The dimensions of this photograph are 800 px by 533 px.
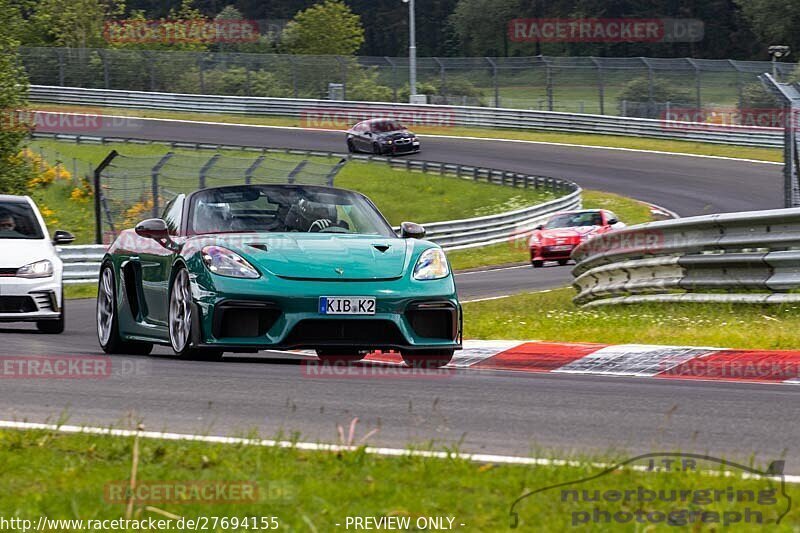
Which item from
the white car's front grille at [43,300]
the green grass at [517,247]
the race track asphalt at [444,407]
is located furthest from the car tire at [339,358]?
the green grass at [517,247]

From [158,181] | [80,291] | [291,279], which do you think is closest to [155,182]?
[158,181]

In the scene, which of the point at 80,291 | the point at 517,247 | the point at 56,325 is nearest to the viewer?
the point at 56,325

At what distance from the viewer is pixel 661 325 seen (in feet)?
37.6

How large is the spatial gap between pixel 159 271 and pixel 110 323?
1220 mm

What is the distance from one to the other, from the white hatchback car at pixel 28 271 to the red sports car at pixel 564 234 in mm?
13978

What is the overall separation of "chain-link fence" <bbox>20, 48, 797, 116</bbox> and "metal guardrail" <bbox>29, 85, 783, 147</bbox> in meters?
0.87

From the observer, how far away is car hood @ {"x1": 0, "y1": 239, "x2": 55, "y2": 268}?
13773 mm

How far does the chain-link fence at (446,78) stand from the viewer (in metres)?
50.4

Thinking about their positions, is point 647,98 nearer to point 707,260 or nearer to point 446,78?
point 446,78

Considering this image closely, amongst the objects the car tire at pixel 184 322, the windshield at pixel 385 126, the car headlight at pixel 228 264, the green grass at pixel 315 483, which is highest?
the car headlight at pixel 228 264

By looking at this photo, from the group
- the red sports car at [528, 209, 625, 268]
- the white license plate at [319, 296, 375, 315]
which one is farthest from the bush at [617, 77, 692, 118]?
the white license plate at [319, 296, 375, 315]

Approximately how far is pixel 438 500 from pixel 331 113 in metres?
53.0

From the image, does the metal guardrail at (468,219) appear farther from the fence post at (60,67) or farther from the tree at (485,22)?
the tree at (485,22)

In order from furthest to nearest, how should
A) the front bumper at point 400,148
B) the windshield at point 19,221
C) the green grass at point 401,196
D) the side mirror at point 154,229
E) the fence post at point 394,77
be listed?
the fence post at point 394,77 → the front bumper at point 400,148 → the green grass at point 401,196 → the windshield at point 19,221 → the side mirror at point 154,229
